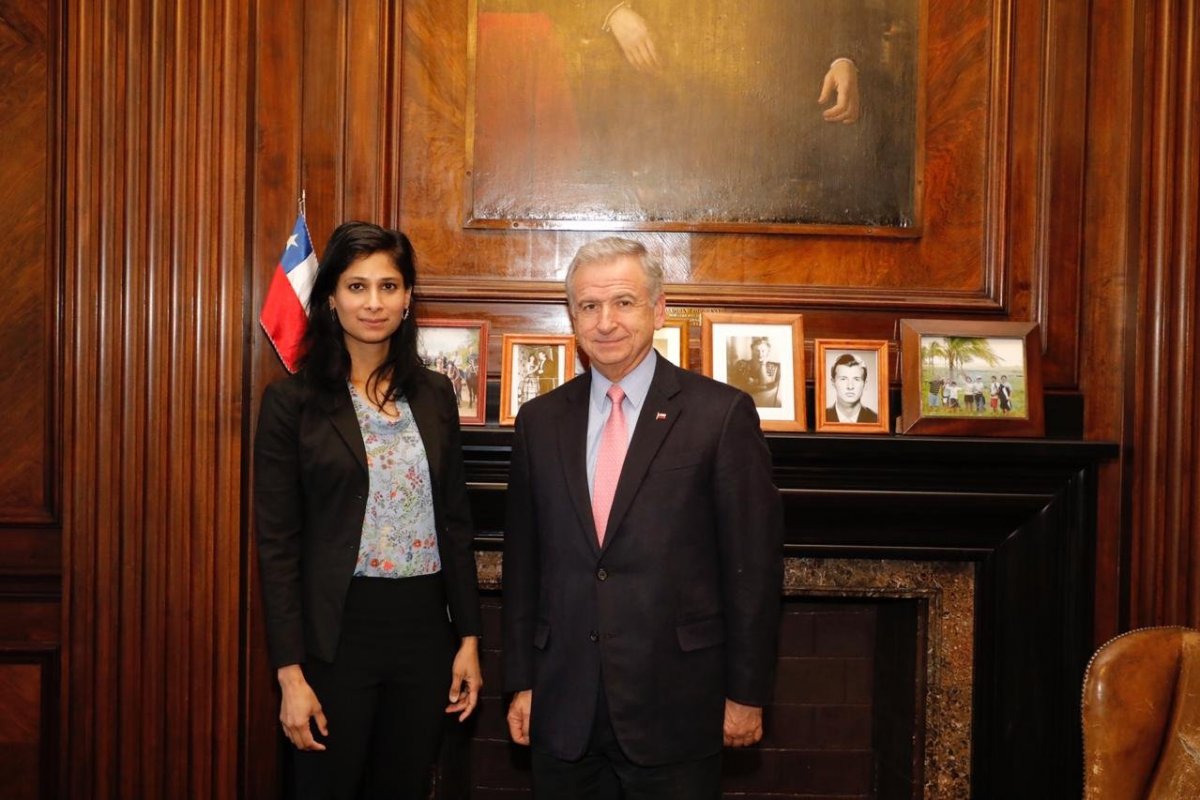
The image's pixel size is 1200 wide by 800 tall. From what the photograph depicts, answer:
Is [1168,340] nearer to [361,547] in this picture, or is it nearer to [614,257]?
[614,257]

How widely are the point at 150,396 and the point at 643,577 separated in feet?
4.97

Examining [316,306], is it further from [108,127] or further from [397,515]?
[108,127]

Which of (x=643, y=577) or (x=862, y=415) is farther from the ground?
(x=862, y=415)

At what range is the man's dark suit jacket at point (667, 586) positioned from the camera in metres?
1.72

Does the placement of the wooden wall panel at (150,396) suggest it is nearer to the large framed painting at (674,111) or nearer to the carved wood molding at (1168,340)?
the large framed painting at (674,111)

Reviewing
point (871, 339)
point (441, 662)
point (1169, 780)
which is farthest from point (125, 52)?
point (1169, 780)

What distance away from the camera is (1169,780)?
1.81 metres

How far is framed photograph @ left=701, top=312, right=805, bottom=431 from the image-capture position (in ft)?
8.47

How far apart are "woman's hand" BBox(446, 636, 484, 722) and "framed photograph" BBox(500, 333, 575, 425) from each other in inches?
29.8

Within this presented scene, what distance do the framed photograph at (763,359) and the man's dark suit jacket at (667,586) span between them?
79 centimetres

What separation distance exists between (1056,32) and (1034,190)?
46 centimetres

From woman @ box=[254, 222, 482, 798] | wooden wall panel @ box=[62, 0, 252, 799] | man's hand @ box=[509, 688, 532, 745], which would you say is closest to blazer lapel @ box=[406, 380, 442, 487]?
woman @ box=[254, 222, 482, 798]

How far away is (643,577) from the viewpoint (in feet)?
5.67

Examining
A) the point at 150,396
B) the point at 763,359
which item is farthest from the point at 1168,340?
the point at 150,396
